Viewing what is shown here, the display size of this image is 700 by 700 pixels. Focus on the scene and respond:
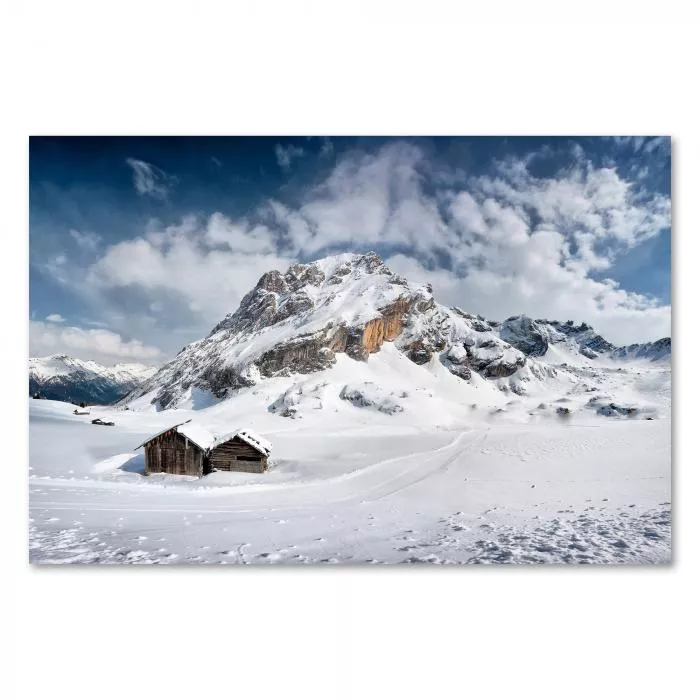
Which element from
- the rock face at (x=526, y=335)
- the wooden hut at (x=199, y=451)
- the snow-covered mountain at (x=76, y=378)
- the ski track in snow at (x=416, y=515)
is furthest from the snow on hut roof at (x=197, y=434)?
the rock face at (x=526, y=335)

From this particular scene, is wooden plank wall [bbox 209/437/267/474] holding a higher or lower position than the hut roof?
lower

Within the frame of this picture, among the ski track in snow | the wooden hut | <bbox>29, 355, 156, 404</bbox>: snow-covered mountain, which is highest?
<bbox>29, 355, 156, 404</bbox>: snow-covered mountain

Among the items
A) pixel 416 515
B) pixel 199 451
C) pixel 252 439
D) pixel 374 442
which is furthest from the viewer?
pixel 199 451

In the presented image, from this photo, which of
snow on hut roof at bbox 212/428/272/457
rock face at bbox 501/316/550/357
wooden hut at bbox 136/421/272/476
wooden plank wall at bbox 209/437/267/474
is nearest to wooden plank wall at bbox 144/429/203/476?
wooden hut at bbox 136/421/272/476

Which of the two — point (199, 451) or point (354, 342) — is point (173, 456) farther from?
point (354, 342)

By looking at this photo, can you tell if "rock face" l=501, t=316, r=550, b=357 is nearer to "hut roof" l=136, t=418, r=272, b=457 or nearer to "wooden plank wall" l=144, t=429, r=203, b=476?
"hut roof" l=136, t=418, r=272, b=457

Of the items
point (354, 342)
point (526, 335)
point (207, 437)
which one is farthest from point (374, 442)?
point (526, 335)

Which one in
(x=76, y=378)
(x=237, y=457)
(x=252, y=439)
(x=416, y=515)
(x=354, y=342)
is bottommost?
(x=416, y=515)

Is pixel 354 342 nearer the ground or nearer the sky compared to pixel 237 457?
nearer the sky
